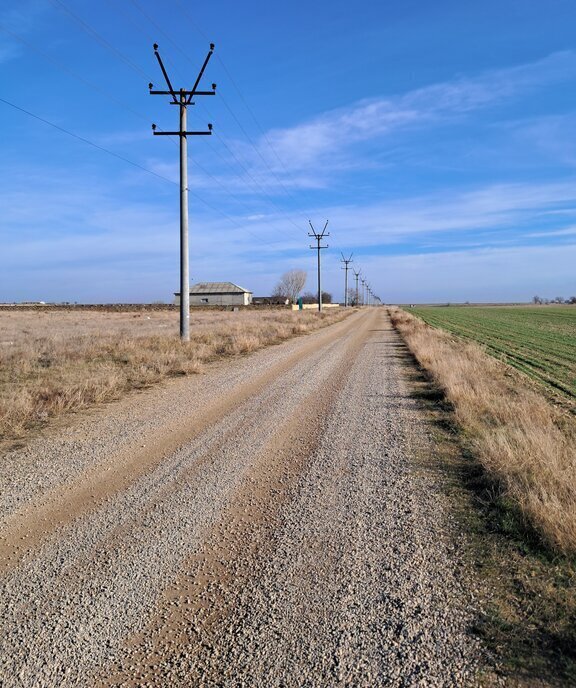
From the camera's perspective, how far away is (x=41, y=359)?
1573 centimetres

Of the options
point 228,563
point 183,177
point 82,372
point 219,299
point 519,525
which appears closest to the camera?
point 228,563

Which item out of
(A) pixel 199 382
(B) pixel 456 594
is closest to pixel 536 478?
(B) pixel 456 594

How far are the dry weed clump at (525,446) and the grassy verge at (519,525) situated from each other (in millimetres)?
12

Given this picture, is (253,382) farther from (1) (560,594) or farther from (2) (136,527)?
(1) (560,594)

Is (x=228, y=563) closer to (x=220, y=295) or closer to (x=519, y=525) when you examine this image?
(x=519, y=525)

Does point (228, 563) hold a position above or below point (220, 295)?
below

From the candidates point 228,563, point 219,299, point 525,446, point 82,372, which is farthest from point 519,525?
point 219,299

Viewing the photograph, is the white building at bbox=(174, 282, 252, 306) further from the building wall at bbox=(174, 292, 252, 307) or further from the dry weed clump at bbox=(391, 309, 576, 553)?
the dry weed clump at bbox=(391, 309, 576, 553)

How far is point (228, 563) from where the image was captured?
3.68 m

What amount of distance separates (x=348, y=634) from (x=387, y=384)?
918 centimetres

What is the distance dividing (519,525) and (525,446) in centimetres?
199

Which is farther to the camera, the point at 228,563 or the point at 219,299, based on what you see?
the point at 219,299

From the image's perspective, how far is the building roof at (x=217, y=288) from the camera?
119562mm

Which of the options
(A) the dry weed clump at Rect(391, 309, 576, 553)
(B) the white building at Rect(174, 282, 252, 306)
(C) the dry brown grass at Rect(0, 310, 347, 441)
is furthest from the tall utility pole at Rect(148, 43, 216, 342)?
(B) the white building at Rect(174, 282, 252, 306)
